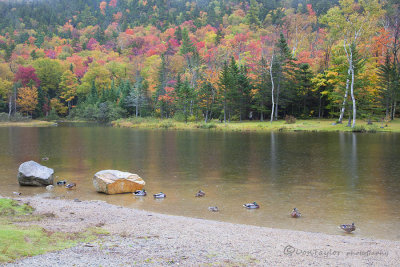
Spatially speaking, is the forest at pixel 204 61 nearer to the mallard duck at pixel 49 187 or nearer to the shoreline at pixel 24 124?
the shoreline at pixel 24 124

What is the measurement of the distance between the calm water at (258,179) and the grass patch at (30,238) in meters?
Result: 4.62

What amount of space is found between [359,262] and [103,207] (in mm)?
9152

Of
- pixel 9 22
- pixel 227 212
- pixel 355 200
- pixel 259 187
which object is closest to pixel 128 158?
pixel 259 187

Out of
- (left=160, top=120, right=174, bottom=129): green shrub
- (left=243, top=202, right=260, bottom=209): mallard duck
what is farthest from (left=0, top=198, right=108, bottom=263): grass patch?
(left=160, top=120, right=174, bottom=129): green shrub

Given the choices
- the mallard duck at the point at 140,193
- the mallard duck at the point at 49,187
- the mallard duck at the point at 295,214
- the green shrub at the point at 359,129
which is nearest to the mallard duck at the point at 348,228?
the mallard duck at the point at 295,214

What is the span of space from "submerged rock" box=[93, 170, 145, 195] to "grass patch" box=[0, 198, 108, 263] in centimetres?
551

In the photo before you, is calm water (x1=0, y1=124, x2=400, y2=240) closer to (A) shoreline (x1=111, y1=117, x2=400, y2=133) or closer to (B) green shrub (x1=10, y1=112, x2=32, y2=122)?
(A) shoreline (x1=111, y1=117, x2=400, y2=133)

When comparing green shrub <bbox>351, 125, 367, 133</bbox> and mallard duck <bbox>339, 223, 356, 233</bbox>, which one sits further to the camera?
green shrub <bbox>351, 125, 367, 133</bbox>

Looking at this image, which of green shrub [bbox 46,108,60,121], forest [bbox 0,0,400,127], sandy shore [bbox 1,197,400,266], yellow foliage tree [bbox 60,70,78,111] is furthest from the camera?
yellow foliage tree [bbox 60,70,78,111]

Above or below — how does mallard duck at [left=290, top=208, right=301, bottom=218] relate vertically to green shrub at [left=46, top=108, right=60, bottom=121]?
below

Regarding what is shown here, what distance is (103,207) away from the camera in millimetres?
13430

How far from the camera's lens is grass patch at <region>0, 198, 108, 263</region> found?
7117 mm

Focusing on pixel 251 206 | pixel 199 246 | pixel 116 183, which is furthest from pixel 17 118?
pixel 199 246

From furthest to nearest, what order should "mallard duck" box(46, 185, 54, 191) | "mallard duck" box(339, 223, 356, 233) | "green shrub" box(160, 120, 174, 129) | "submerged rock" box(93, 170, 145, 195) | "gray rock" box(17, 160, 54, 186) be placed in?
"green shrub" box(160, 120, 174, 129), "gray rock" box(17, 160, 54, 186), "mallard duck" box(46, 185, 54, 191), "submerged rock" box(93, 170, 145, 195), "mallard duck" box(339, 223, 356, 233)
